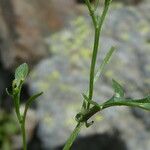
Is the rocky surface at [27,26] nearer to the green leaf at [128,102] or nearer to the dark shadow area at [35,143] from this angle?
the dark shadow area at [35,143]

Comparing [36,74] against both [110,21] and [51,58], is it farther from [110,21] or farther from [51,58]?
[110,21]

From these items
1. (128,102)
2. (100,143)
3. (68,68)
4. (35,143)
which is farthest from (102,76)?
(128,102)

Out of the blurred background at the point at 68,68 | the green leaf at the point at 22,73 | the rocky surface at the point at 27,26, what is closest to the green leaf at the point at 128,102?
the green leaf at the point at 22,73

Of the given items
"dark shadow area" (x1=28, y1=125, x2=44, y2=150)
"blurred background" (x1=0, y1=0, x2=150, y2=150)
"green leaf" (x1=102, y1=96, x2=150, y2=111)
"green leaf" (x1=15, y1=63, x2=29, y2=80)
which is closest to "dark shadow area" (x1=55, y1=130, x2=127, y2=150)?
"blurred background" (x1=0, y1=0, x2=150, y2=150)

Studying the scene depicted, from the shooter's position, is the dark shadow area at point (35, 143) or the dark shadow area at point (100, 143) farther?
the dark shadow area at point (35, 143)

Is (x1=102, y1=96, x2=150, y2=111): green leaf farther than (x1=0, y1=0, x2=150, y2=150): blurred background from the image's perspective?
No

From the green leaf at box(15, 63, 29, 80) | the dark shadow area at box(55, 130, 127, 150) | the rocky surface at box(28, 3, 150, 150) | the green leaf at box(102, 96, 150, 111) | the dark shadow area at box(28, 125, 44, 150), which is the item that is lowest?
the green leaf at box(102, 96, 150, 111)

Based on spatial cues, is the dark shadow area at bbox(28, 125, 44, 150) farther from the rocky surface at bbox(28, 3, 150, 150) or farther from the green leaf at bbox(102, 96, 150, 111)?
the green leaf at bbox(102, 96, 150, 111)

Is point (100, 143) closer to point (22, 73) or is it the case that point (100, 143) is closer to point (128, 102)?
point (22, 73)

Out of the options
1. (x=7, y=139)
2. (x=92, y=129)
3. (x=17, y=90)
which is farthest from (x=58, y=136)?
(x=17, y=90)

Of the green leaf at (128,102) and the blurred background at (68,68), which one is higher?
the blurred background at (68,68)
